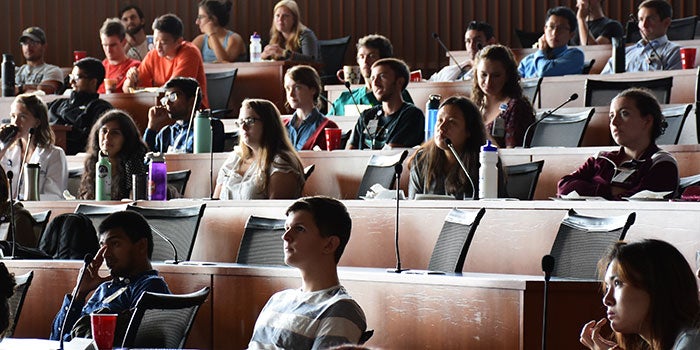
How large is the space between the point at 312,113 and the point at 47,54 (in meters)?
5.05

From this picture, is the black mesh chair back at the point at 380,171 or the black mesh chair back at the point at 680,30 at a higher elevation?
the black mesh chair back at the point at 680,30

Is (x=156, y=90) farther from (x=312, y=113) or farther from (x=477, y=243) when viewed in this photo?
(x=477, y=243)

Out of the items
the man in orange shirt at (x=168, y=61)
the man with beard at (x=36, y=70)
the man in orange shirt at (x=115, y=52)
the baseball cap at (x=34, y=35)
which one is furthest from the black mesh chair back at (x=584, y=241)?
the baseball cap at (x=34, y=35)

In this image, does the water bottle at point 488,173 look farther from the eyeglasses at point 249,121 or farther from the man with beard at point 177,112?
the man with beard at point 177,112

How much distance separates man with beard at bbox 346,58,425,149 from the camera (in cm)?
574

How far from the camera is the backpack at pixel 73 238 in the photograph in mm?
4582

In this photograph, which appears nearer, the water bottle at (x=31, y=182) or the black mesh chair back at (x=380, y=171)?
the black mesh chair back at (x=380, y=171)

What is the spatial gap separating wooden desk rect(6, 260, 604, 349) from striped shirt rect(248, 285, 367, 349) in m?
0.37

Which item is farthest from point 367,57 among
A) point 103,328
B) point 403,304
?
point 103,328

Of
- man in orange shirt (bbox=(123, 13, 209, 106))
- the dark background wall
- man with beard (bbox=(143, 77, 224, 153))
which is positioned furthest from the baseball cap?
man with beard (bbox=(143, 77, 224, 153))

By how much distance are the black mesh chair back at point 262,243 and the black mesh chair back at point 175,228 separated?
0.21 meters

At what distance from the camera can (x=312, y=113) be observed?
6227 mm

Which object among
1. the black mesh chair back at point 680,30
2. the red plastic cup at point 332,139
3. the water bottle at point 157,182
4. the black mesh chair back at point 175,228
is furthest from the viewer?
the black mesh chair back at point 680,30

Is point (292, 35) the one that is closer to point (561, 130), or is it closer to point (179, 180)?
point (179, 180)
